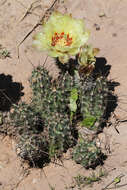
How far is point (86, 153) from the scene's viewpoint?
3330mm

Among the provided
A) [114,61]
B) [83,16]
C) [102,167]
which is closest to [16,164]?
[102,167]

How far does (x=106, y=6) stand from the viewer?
4.80 meters

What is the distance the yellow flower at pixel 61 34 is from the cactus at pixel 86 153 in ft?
2.85

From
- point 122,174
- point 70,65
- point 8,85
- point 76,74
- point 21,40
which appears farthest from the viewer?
point 21,40

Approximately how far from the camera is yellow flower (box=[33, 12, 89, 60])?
349cm

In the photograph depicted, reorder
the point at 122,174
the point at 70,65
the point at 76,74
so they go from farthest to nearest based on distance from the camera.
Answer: the point at 70,65 < the point at 76,74 < the point at 122,174

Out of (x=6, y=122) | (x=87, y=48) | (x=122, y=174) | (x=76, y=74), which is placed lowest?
(x=122, y=174)

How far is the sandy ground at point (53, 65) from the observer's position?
3578 millimetres

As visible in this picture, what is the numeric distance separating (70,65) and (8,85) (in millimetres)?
776

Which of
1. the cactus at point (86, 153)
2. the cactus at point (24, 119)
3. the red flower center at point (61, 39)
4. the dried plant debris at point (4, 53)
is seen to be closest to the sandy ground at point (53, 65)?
the dried plant debris at point (4, 53)

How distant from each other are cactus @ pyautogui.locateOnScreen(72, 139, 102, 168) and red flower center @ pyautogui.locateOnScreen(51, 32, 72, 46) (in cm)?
94

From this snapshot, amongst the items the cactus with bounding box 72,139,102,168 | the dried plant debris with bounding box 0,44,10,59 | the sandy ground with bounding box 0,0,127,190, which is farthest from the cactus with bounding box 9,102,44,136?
the dried plant debris with bounding box 0,44,10,59

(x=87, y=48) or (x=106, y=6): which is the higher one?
(x=106, y=6)

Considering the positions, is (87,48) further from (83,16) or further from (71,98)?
(83,16)
